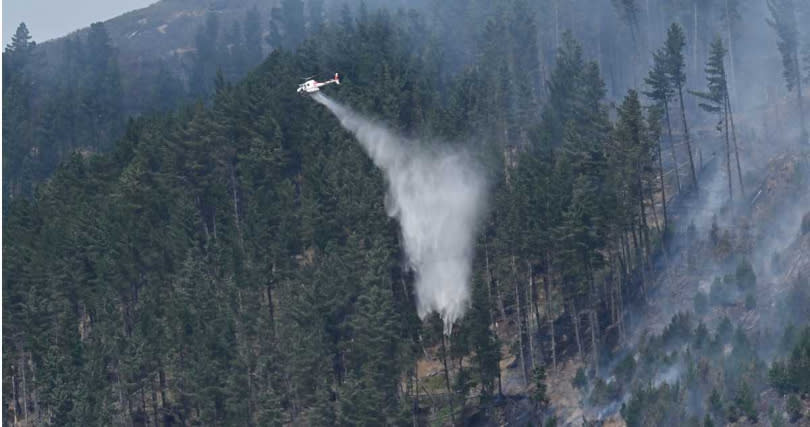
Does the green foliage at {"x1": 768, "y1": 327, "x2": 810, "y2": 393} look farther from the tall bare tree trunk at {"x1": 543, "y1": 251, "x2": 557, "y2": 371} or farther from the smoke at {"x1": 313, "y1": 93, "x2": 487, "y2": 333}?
the smoke at {"x1": 313, "y1": 93, "x2": 487, "y2": 333}

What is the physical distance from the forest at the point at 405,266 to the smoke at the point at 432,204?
1146 mm

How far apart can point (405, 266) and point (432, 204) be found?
950 centimetres

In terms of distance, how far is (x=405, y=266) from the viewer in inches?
2945

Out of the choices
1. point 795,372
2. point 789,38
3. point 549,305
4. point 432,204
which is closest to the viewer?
point 795,372

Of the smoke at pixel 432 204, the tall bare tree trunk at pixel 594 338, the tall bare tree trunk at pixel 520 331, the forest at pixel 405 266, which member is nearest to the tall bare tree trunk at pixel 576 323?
the forest at pixel 405 266

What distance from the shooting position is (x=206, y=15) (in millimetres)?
194625

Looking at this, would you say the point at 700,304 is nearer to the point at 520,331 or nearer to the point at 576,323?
the point at 576,323

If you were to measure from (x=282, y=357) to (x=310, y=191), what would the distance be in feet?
47.5

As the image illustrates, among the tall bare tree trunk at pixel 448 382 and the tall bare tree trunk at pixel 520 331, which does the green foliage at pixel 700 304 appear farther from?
the tall bare tree trunk at pixel 448 382

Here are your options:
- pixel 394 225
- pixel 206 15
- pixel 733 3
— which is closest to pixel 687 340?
pixel 394 225

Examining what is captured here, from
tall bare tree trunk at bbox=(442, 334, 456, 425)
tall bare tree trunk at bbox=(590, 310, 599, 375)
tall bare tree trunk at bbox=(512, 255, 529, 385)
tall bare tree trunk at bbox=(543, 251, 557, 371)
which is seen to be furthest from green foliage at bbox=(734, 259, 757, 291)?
tall bare tree trunk at bbox=(442, 334, 456, 425)

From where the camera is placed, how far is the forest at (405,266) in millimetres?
64062

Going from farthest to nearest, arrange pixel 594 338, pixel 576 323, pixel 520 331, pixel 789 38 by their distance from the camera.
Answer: pixel 789 38
pixel 520 331
pixel 576 323
pixel 594 338

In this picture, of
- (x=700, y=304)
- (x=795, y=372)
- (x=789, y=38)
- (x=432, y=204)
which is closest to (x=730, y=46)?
(x=789, y=38)
